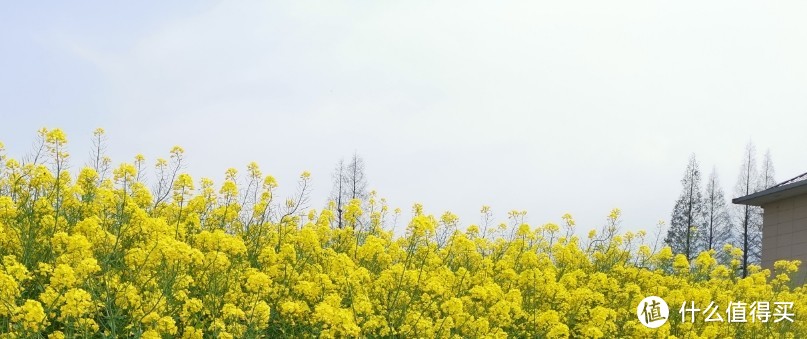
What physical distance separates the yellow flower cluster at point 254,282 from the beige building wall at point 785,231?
323 inches

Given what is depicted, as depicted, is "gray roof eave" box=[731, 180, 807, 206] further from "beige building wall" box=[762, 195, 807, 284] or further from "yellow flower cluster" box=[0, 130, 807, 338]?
"yellow flower cluster" box=[0, 130, 807, 338]

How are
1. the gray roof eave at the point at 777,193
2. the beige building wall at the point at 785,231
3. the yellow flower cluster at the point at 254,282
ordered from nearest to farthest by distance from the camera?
the yellow flower cluster at the point at 254,282 < the gray roof eave at the point at 777,193 < the beige building wall at the point at 785,231

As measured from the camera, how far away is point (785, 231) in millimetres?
16500

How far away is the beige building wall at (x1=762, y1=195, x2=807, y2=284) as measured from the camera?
16.1m

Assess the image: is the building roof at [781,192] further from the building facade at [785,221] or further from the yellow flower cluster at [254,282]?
the yellow flower cluster at [254,282]

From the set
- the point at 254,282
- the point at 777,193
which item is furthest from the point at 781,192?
the point at 254,282

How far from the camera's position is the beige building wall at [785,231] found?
52.7 ft

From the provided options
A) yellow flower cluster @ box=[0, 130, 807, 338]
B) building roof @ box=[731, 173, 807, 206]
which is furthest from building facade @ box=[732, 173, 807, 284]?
yellow flower cluster @ box=[0, 130, 807, 338]

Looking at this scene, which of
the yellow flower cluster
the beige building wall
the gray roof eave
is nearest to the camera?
the yellow flower cluster

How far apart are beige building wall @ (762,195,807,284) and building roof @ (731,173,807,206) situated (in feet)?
0.50

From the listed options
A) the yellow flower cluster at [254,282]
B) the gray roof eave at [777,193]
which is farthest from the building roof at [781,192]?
the yellow flower cluster at [254,282]

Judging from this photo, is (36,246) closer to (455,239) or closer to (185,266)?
(185,266)

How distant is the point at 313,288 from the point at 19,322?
1819 mm

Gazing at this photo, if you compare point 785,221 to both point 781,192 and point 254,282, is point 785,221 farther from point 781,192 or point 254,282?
point 254,282
